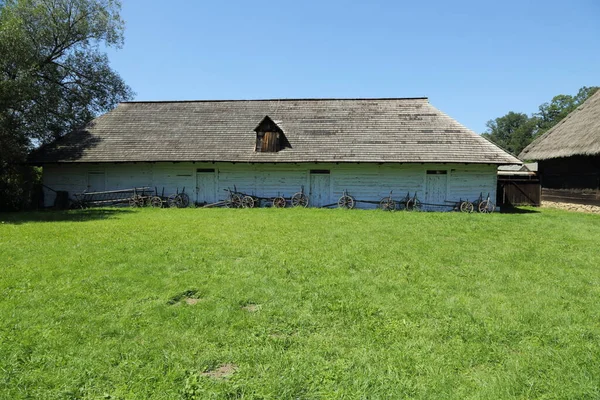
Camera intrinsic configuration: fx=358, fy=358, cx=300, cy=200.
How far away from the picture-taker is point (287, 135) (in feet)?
65.3

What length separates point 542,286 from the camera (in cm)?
584

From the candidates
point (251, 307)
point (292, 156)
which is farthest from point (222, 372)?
point (292, 156)

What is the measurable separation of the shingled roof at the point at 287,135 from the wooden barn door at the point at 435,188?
0.98 m

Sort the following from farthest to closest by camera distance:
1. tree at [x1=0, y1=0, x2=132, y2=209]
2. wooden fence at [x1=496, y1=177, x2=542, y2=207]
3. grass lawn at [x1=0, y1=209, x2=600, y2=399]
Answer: wooden fence at [x1=496, y1=177, x2=542, y2=207] → tree at [x1=0, y1=0, x2=132, y2=209] → grass lawn at [x1=0, y1=209, x2=600, y2=399]

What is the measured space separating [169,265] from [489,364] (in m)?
5.42

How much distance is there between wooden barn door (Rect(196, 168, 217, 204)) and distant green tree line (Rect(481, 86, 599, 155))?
80708 millimetres

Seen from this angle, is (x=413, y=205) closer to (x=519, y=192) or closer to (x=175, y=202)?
(x=519, y=192)

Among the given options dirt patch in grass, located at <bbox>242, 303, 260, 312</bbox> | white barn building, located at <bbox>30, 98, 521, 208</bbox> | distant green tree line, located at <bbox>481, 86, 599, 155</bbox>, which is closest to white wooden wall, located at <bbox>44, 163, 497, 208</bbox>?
white barn building, located at <bbox>30, 98, 521, 208</bbox>

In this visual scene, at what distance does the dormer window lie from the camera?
19016mm

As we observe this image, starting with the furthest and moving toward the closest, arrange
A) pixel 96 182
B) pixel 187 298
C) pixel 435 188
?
pixel 96 182 → pixel 435 188 → pixel 187 298

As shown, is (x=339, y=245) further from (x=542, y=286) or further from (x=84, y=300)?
(x=84, y=300)

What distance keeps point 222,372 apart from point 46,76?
27289mm

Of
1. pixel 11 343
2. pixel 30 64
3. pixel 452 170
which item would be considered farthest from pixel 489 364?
pixel 30 64

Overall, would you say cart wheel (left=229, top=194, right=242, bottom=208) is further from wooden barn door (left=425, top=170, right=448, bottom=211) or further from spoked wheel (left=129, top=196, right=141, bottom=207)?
wooden barn door (left=425, top=170, right=448, bottom=211)
